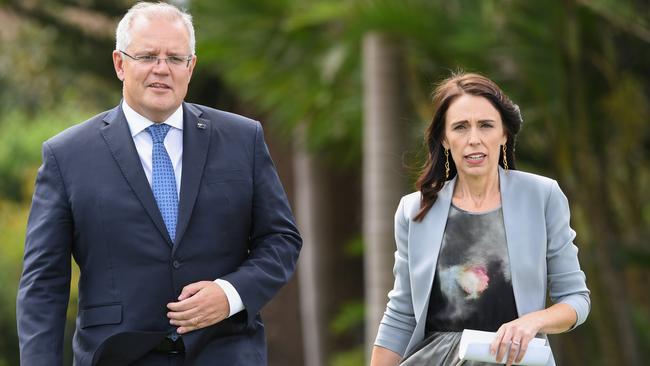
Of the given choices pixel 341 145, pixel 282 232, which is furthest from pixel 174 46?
pixel 341 145

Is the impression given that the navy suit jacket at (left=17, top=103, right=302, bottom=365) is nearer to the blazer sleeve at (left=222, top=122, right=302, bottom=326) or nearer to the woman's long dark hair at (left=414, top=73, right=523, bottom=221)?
the blazer sleeve at (left=222, top=122, right=302, bottom=326)

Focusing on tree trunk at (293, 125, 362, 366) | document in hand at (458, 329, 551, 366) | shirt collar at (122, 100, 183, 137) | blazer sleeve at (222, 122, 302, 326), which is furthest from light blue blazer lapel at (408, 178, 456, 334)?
tree trunk at (293, 125, 362, 366)

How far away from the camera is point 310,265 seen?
44.0 feet

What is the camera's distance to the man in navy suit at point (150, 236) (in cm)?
407

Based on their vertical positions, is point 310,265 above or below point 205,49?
below

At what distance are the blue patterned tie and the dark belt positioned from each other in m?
0.31

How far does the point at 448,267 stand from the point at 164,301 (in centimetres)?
88

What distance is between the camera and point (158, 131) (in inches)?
167

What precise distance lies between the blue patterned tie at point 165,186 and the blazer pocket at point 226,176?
0.11m

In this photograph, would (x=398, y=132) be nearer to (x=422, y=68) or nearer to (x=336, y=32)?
(x=422, y=68)

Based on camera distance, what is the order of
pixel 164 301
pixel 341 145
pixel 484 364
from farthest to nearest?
pixel 341 145, pixel 164 301, pixel 484 364

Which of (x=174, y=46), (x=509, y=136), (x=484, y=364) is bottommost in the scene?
(x=484, y=364)

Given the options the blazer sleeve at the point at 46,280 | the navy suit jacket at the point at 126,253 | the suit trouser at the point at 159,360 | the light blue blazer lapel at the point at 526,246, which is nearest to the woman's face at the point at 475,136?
the light blue blazer lapel at the point at 526,246

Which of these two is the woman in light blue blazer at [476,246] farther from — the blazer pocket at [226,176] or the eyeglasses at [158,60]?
the eyeglasses at [158,60]
